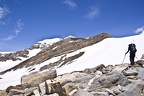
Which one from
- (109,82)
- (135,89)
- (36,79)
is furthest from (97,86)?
(36,79)

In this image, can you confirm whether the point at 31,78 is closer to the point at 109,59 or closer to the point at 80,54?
the point at 109,59

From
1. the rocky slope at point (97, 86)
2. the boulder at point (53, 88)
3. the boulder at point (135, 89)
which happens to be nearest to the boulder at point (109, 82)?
the rocky slope at point (97, 86)

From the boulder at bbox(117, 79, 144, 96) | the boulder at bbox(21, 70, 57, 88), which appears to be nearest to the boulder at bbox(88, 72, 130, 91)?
the boulder at bbox(117, 79, 144, 96)

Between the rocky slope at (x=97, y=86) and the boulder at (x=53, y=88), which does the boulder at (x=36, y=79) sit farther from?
the boulder at (x=53, y=88)

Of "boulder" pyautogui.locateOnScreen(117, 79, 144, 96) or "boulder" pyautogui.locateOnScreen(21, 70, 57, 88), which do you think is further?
"boulder" pyautogui.locateOnScreen(21, 70, 57, 88)

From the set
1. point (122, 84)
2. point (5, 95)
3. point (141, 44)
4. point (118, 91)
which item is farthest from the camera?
point (141, 44)

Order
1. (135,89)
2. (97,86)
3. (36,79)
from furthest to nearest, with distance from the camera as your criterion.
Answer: (36,79) < (97,86) < (135,89)

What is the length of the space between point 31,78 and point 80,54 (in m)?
23.6

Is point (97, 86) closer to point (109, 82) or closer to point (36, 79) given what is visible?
point (109, 82)

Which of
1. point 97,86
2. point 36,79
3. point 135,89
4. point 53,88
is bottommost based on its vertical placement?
point 135,89

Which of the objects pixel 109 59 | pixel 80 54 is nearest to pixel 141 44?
pixel 109 59

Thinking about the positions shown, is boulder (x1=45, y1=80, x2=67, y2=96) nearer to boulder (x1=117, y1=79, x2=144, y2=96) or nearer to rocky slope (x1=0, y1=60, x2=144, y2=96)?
rocky slope (x1=0, y1=60, x2=144, y2=96)

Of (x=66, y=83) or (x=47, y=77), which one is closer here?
(x=66, y=83)

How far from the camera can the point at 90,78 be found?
15.9 meters
